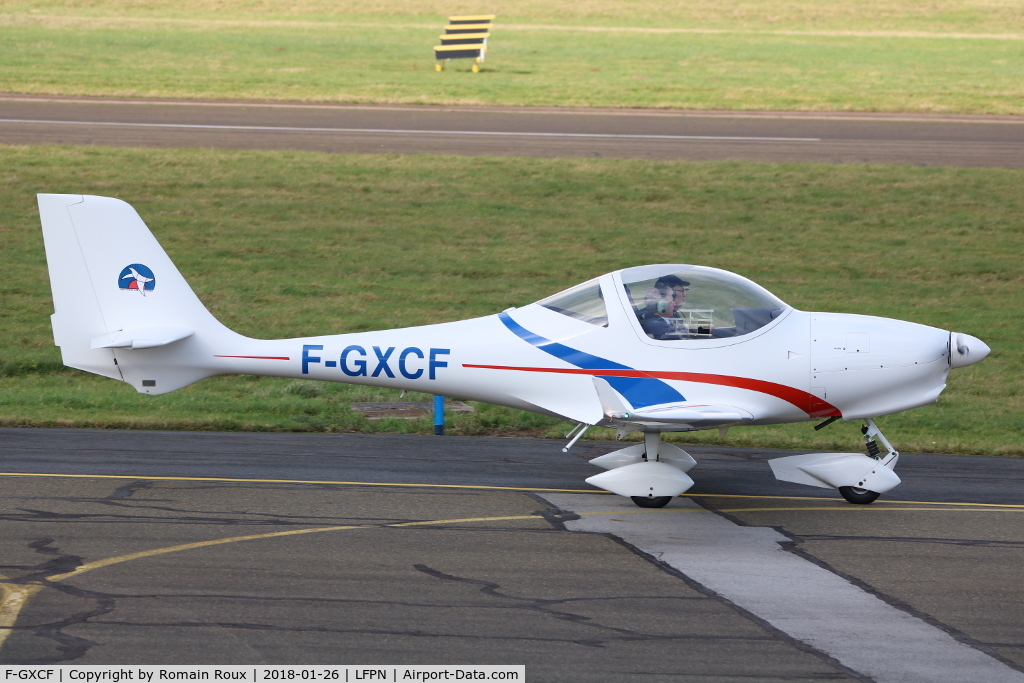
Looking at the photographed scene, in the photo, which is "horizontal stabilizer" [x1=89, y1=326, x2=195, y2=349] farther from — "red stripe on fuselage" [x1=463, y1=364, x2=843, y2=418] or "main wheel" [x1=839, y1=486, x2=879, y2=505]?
"main wheel" [x1=839, y1=486, x2=879, y2=505]

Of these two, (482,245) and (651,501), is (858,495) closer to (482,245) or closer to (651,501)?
(651,501)

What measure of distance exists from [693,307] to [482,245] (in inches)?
548

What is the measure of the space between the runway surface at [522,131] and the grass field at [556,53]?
1854 millimetres

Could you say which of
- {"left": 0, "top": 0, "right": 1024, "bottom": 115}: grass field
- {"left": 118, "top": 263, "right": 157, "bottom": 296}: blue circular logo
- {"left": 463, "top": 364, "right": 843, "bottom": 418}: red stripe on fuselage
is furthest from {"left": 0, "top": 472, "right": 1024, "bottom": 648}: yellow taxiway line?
{"left": 0, "top": 0, "right": 1024, "bottom": 115}: grass field

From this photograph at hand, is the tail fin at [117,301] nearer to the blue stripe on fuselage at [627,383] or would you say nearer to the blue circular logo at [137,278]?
the blue circular logo at [137,278]

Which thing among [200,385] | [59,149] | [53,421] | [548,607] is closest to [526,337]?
[548,607]

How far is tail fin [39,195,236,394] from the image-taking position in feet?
36.4

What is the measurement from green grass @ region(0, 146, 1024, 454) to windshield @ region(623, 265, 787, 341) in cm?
426

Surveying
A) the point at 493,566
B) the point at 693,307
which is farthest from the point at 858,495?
the point at 493,566

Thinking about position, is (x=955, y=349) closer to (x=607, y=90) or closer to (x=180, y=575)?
(x=180, y=575)

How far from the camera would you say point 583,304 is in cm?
1139

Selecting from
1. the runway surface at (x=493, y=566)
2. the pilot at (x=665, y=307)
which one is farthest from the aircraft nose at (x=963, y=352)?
the pilot at (x=665, y=307)

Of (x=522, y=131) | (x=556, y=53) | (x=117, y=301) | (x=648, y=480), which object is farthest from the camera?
(x=556, y=53)

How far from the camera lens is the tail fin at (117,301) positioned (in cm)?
1109
